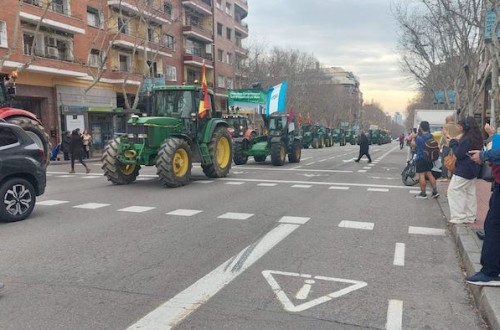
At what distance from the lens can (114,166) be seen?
40.9 feet

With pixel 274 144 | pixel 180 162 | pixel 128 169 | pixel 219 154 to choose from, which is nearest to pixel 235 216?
pixel 180 162

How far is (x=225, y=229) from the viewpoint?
23.9ft

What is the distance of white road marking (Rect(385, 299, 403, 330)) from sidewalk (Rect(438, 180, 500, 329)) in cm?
70

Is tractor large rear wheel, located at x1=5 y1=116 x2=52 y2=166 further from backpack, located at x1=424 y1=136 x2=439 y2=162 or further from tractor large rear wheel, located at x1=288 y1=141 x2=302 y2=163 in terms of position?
backpack, located at x1=424 y1=136 x2=439 y2=162

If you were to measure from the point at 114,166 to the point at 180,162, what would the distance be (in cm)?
186

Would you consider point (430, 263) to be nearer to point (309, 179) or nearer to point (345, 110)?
point (309, 179)

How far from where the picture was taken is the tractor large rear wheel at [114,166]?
1241 cm

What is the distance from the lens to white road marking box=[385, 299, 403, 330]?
377 cm

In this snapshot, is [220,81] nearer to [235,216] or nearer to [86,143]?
[86,143]

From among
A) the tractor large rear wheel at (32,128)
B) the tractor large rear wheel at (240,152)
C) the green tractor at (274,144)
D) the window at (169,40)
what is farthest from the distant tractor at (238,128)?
the window at (169,40)

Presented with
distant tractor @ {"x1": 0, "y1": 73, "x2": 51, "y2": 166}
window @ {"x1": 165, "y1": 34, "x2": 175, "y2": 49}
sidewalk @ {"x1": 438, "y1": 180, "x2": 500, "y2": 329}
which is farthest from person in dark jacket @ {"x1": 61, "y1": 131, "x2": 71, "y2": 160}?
sidewalk @ {"x1": 438, "y1": 180, "x2": 500, "y2": 329}

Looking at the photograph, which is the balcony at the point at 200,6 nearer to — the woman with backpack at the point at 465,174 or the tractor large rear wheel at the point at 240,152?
the tractor large rear wheel at the point at 240,152

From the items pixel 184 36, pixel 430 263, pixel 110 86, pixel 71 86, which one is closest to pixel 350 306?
pixel 430 263

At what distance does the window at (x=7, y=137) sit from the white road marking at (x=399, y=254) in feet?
21.8
